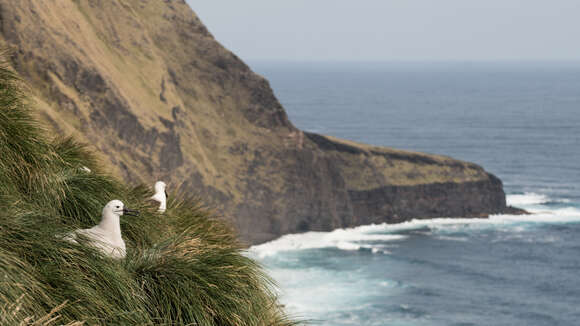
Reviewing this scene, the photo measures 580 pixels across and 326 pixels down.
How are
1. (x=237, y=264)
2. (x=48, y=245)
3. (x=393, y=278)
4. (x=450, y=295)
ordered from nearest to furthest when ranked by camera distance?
(x=48, y=245) → (x=237, y=264) → (x=450, y=295) → (x=393, y=278)

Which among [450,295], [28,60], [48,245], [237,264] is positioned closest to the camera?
[48,245]

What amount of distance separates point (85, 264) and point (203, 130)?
4374 inches

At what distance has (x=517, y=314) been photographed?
8881 cm

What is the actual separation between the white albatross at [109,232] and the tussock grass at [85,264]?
0.28 meters

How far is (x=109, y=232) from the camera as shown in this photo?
1384 centimetres

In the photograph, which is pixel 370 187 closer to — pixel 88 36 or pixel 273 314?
pixel 88 36

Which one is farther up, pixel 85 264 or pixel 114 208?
pixel 114 208

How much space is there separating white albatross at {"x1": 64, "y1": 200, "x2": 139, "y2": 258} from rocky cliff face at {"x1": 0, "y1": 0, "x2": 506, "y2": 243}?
236ft

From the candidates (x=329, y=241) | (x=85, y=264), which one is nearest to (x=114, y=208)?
(x=85, y=264)

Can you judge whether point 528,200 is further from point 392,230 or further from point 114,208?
point 114,208

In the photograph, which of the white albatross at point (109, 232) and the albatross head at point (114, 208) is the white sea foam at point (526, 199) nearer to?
the white albatross at point (109, 232)

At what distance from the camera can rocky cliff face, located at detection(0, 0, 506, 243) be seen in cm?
9131

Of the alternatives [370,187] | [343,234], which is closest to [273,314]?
[343,234]

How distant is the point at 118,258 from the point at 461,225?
Result: 132803mm
